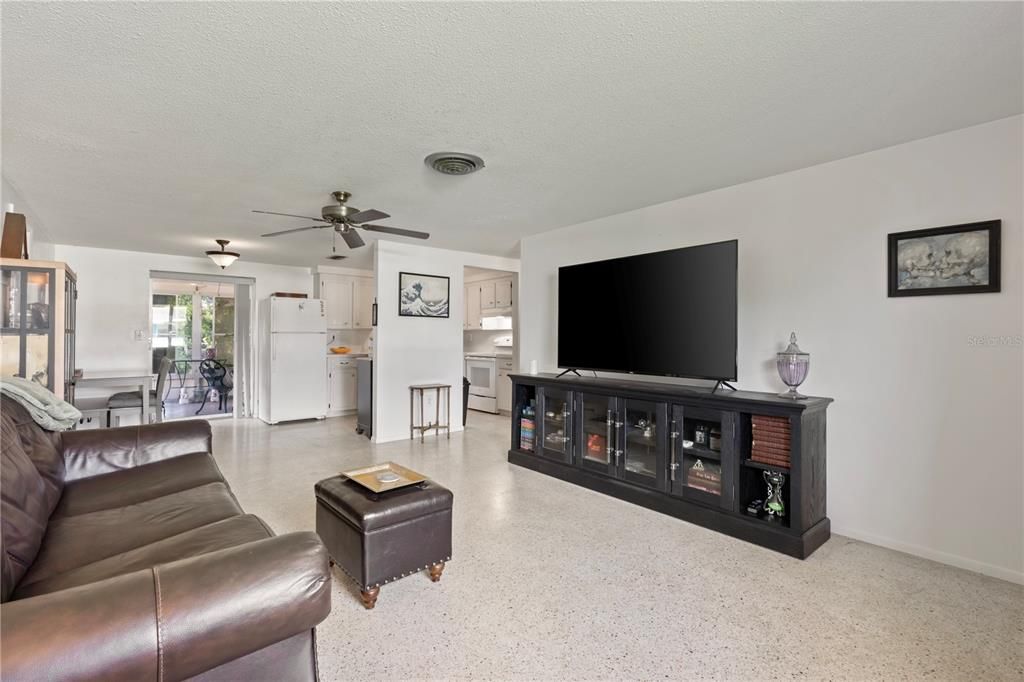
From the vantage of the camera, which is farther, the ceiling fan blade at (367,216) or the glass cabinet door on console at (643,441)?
the glass cabinet door on console at (643,441)

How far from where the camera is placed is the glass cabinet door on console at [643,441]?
11.0 ft

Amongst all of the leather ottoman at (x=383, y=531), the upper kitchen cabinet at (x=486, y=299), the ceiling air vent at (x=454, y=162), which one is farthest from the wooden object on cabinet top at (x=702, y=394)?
the upper kitchen cabinet at (x=486, y=299)

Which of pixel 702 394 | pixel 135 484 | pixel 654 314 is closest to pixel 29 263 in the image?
pixel 135 484

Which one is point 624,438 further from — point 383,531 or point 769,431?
point 383,531

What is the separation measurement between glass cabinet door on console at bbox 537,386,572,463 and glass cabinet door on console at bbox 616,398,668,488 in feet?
1.72

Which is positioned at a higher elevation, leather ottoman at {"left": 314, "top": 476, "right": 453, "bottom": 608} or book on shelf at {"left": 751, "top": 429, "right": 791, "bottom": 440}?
book on shelf at {"left": 751, "top": 429, "right": 791, "bottom": 440}

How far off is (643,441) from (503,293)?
4.24m

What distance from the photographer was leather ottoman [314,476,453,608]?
6.92 ft

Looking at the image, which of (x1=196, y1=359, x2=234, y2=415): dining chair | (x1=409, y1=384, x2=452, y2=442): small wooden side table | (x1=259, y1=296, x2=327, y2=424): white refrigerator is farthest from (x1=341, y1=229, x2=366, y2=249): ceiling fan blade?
(x1=196, y1=359, x2=234, y2=415): dining chair

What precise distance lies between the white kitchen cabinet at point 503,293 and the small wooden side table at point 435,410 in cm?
191

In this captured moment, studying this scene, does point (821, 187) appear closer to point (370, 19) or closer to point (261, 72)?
point (370, 19)

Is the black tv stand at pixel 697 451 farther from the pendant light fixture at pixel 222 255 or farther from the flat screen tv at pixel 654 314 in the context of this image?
the pendant light fixture at pixel 222 255

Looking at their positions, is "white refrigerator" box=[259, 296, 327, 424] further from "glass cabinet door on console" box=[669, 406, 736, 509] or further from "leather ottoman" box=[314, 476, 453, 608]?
"glass cabinet door on console" box=[669, 406, 736, 509]

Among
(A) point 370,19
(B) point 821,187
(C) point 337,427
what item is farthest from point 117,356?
(B) point 821,187
